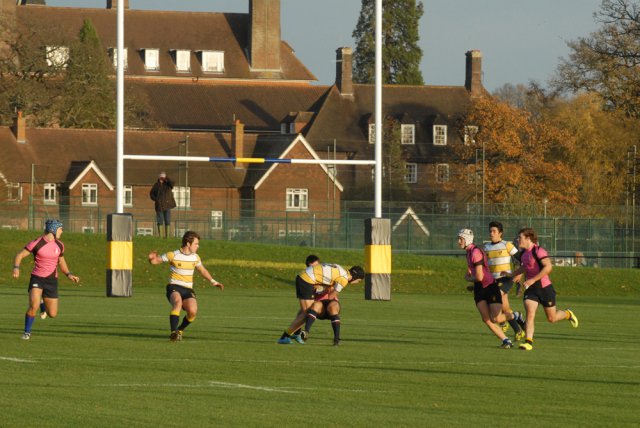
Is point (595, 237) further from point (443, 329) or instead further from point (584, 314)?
point (443, 329)

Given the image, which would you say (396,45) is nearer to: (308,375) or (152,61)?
(152,61)

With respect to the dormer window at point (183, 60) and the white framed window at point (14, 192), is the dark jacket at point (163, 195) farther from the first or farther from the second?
the dormer window at point (183, 60)

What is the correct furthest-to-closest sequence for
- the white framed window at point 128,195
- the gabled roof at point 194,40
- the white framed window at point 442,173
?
1. the gabled roof at point 194,40
2. the white framed window at point 442,173
3. the white framed window at point 128,195

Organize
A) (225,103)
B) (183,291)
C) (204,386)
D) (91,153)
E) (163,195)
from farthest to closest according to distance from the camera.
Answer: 1. (225,103)
2. (91,153)
3. (163,195)
4. (183,291)
5. (204,386)

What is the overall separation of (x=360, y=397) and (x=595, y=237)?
44027 millimetres

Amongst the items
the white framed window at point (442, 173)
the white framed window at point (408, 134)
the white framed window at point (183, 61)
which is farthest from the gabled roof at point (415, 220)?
the white framed window at point (183, 61)

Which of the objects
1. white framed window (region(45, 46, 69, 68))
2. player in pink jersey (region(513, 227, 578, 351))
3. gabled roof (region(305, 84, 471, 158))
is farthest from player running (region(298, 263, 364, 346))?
gabled roof (region(305, 84, 471, 158))

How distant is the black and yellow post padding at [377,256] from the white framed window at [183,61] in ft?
310

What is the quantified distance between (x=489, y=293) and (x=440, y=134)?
80278 mm

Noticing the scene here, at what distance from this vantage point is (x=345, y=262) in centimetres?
4588

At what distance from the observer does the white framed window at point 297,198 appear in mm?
75125

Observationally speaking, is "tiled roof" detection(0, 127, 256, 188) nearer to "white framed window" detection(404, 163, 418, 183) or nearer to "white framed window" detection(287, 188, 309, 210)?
"white framed window" detection(287, 188, 309, 210)

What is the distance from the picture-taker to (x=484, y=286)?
17969 millimetres

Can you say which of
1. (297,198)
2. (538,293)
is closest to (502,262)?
(538,293)
